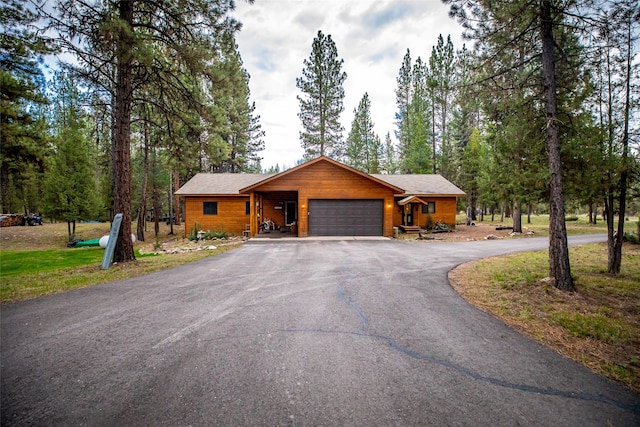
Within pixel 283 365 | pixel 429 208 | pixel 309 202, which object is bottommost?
pixel 283 365

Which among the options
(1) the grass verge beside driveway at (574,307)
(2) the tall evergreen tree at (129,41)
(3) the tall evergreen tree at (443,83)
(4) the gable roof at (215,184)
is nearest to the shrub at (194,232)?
(4) the gable roof at (215,184)

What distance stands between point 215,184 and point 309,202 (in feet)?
25.3

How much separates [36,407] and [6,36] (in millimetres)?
9104

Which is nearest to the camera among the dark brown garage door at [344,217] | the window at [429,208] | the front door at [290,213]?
the dark brown garage door at [344,217]

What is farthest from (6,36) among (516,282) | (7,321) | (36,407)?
(516,282)

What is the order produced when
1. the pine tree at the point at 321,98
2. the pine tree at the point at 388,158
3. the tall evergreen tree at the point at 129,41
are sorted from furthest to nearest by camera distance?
the pine tree at the point at 388,158 < the pine tree at the point at 321,98 < the tall evergreen tree at the point at 129,41

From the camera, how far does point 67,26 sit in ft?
22.1

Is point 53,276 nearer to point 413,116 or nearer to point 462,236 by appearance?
point 462,236

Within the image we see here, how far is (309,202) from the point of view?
1617 centimetres

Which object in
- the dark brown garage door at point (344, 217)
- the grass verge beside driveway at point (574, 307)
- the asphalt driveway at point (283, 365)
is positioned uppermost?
the dark brown garage door at point (344, 217)

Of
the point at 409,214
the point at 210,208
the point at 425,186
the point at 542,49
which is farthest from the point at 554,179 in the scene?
the point at 210,208

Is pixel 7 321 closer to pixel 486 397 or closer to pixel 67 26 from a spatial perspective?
pixel 486 397

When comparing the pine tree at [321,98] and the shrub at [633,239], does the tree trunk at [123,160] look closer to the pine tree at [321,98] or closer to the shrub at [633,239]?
the pine tree at [321,98]

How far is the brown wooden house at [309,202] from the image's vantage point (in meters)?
16.0
